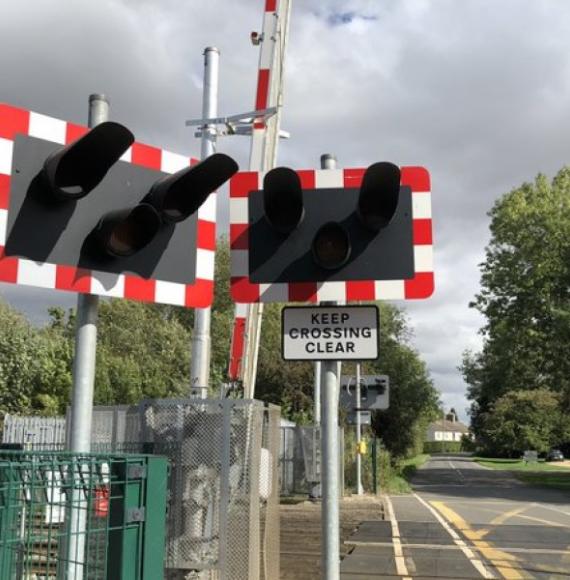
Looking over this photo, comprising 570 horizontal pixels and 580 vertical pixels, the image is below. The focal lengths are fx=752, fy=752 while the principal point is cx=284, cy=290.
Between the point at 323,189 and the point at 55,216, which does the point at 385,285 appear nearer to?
the point at 323,189

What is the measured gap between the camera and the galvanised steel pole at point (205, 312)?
9199 mm

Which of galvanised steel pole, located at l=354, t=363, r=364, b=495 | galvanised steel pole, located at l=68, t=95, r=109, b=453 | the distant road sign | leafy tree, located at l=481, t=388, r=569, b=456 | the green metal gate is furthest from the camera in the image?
leafy tree, located at l=481, t=388, r=569, b=456

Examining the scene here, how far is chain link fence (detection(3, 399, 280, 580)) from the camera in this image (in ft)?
22.4

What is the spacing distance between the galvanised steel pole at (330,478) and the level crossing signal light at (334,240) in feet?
1.46

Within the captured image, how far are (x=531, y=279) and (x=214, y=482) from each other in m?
26.3

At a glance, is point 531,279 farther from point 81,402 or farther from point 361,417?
point 81,402

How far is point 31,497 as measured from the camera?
293cm

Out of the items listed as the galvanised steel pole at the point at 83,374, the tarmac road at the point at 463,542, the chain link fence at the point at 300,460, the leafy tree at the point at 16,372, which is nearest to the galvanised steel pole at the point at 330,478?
the galvanised steel pole at the point at 83,374

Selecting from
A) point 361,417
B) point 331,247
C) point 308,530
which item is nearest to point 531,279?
point 361,417

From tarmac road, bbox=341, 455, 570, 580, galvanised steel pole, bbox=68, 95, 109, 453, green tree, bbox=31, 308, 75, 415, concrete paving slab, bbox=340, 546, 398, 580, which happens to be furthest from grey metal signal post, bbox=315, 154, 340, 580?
green tree, bbox=31, 308, 75, 415

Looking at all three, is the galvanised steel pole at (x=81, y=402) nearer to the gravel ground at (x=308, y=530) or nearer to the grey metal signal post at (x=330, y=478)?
the grey metal signal post at (x=330, y=478)

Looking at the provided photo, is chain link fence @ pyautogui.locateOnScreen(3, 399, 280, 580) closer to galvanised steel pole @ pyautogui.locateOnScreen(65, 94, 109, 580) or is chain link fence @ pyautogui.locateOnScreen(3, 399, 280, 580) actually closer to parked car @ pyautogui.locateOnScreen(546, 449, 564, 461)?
galvanised steel pole @ pyautogui.locateOnScreen(65, 94, 109, 580)

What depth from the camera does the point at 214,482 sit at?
6926mm

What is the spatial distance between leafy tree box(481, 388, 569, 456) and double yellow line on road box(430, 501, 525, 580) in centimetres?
5647
